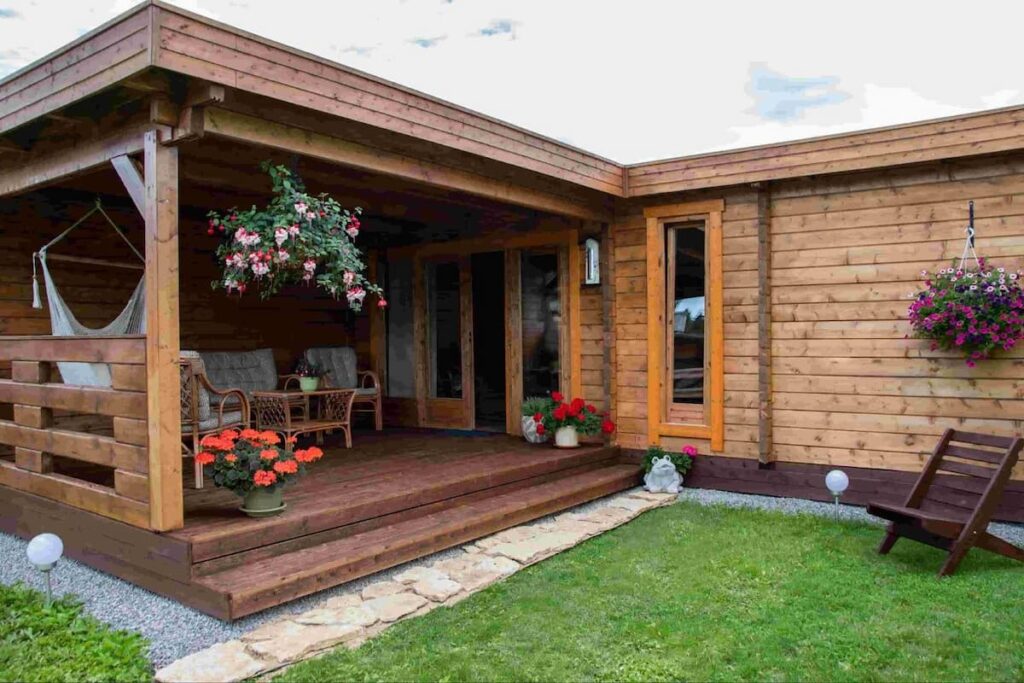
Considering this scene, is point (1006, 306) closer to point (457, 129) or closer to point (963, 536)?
point (963, 536)

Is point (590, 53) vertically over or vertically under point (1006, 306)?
over

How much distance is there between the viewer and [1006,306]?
4.51 m

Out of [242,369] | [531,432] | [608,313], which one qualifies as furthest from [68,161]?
[608,313]

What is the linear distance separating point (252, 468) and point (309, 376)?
2338 millimetres

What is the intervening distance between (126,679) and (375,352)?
→ 16.8 feet

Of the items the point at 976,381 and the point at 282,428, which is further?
the point at 282,428

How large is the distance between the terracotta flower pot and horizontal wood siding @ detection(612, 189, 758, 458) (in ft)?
10.6

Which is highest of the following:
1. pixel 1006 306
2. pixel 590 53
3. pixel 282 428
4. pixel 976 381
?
pixel 590 53

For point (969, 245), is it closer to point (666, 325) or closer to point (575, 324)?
point (666, 325)

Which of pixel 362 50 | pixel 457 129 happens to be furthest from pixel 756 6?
pixel 457 129

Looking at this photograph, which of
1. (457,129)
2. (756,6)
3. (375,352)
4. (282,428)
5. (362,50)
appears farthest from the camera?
(362,50)

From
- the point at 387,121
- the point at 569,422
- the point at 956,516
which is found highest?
the point at 387,121

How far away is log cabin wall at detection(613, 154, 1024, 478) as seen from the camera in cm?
489

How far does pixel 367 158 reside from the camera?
422cm
